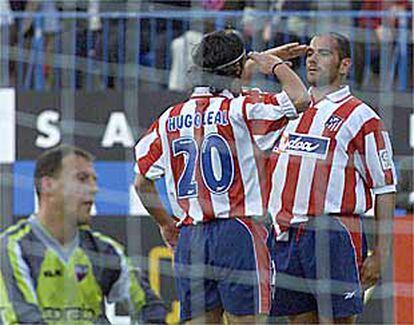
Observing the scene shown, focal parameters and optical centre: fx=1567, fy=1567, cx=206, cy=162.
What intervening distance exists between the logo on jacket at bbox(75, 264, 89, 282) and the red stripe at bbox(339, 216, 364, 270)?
3.34 feet

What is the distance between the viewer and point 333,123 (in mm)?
5828

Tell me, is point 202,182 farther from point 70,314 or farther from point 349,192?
point 70,314

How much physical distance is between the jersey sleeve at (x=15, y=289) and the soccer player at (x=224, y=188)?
63 centimetres

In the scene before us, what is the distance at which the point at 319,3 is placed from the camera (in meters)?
8.09

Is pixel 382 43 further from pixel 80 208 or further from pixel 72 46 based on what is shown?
pixel 80 208

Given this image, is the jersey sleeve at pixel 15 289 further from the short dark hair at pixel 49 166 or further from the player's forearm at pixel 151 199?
the player's forearm at pixel 151 199

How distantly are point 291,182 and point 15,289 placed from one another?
1.11 metres

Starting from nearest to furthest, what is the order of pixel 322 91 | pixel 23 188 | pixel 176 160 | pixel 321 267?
pixel 176 160 < pixel 321 267 < pixel 322 91 < pixel 23 188

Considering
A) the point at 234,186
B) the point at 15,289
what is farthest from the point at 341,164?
the point at 15,289

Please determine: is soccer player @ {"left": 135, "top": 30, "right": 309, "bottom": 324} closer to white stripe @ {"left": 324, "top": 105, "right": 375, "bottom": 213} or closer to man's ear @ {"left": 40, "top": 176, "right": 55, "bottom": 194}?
white stripe @ {"left": 324, "top": 105, "right": 375, "bottom": 213}

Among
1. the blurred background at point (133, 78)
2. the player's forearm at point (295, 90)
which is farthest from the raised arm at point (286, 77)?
the blurred background at point (133, 78)

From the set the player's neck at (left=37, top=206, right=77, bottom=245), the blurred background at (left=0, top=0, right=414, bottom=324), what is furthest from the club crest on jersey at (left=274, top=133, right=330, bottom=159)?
the blurred background at (left=0, top=0, right=414, bottom=324)

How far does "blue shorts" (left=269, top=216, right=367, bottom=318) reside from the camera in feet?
18.9

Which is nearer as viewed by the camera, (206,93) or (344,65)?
(206,93)
